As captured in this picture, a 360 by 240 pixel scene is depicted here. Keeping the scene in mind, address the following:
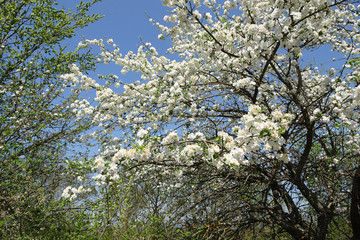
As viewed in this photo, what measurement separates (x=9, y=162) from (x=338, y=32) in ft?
24.8

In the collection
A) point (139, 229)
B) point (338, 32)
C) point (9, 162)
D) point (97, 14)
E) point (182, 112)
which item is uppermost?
point (97, 14)

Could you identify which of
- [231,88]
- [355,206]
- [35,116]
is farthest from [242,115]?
[35,116]

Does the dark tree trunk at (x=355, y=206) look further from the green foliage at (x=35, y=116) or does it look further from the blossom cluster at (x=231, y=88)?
the green foliage at (x=35, y=116)

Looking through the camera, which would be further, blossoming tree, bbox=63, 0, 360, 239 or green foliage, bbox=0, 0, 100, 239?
green foliage, bbox=0, 0, 100, 239

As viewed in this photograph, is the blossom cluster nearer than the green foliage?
Yes

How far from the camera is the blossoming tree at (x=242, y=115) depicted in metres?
2.86

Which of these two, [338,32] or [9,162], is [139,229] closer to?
[9,162]

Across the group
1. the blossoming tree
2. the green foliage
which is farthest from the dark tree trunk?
the green foliage

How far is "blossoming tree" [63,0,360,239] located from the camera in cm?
286

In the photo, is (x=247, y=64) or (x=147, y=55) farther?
(x=147, y=55)

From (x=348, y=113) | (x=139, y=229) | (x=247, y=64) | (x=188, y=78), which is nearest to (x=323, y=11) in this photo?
(x=247, y=64)

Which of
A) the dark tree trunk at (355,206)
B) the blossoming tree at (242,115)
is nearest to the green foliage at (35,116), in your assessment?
the blossoming tree at (242,115)

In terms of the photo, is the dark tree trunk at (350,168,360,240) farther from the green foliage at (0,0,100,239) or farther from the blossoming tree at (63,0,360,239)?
the green foliage at (0,0,100,239)

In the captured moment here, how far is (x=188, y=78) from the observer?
4203 millimetres
